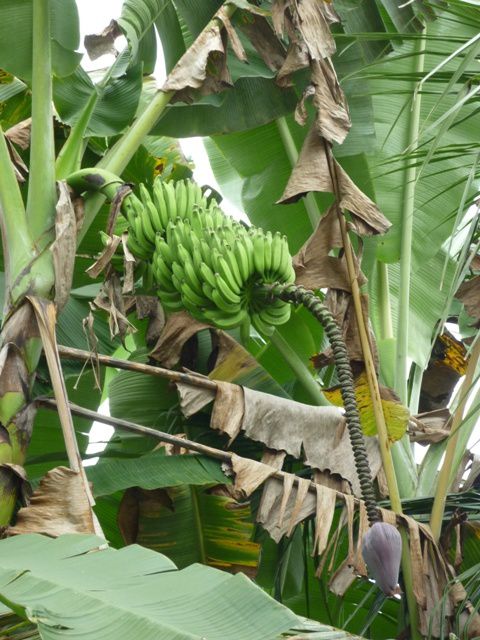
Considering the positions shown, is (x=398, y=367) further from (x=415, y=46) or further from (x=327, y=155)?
(x=415, y=46)

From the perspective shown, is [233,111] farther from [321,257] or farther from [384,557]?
[384,557]

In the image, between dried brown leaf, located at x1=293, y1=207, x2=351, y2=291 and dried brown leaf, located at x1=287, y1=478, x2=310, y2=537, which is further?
dried brown leaf, located at x1=293, y1=207, x2=351, y2=291

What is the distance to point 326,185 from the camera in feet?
6.91

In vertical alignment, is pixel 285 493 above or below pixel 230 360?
below

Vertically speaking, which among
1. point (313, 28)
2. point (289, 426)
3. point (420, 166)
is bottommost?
point (289, 426)

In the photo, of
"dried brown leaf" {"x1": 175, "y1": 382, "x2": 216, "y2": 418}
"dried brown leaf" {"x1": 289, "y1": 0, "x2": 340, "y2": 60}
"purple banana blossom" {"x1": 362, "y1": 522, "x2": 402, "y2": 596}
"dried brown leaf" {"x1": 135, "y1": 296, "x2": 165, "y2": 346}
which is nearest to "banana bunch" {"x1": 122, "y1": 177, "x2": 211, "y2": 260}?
"dried brown leaf" {"x1": 135, "y1": 296, "x2": 165, "y2": 346}

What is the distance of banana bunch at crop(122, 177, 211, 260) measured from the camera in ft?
6.97

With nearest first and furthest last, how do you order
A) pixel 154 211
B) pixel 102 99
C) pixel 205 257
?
pixel 205 257
pixel 154 211
pixel 102 99

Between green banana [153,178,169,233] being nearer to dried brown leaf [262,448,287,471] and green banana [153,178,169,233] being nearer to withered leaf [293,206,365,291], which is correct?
withered leaf [293,206,365,291]

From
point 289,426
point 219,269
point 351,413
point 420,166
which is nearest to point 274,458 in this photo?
point 289,426

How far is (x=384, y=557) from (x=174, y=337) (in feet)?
2.78

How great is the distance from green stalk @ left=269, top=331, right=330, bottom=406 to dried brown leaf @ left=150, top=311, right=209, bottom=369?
0.35m

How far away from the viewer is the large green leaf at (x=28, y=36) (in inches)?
87.6

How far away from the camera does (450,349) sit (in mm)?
3029
